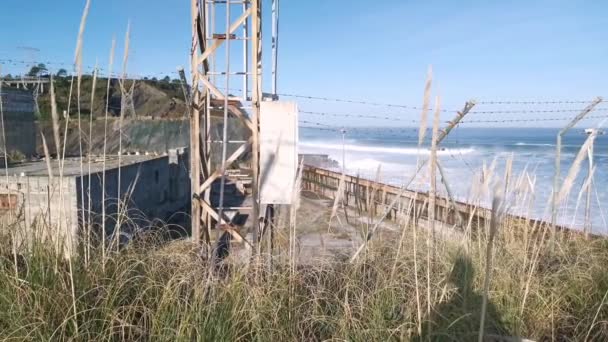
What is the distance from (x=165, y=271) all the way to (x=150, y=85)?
5347 centimetres

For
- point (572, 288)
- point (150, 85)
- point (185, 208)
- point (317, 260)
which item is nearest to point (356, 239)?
point (317, 260)

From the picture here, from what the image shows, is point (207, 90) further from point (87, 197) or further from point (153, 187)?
point (153, 187)

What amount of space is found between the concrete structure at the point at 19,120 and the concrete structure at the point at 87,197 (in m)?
2.34

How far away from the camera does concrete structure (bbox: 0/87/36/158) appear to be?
13102mm

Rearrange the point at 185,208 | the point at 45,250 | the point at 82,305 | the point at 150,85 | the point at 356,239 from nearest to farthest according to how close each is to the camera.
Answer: the point at 82,305 → the point at 45,250 → the point at 356,239 → the point at 185,208 → the point at 150,85

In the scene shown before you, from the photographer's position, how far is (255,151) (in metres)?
5.80

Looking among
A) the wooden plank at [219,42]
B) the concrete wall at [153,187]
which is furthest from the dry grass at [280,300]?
the concrete wall at [153,187]

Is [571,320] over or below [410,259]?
below

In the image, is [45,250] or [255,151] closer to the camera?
[45,250]

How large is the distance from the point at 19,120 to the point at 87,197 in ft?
25.5

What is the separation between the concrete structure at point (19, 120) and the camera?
43.0 feet

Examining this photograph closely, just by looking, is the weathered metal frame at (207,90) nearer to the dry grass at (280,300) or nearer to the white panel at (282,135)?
the white panel at (282,135)

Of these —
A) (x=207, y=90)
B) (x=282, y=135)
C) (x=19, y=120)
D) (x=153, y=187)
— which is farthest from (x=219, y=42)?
(x=19, y=120)

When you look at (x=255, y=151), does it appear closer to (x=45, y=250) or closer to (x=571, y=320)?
(x=45, y=250)
